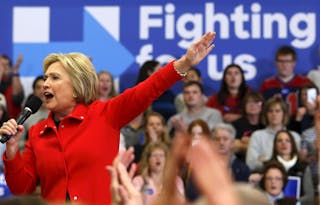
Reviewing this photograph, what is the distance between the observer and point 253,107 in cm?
869

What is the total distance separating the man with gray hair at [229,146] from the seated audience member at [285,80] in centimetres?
117

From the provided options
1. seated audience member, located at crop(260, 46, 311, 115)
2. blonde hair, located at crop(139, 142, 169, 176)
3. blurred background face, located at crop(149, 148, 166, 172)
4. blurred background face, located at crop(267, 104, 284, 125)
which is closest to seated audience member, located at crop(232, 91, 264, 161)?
blurred background face, located at crop(267, 104, 284, 125)

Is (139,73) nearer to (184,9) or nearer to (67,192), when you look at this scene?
(184,9)

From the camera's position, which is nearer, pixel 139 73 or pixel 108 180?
pixel 108 180

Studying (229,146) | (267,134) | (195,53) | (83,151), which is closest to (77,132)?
(83,151)

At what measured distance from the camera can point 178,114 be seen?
8.93m

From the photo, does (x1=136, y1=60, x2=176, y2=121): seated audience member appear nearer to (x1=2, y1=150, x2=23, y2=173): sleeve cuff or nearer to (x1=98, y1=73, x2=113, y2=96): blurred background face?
(x1=98, y1=73, x2=113, y2=96): blurred background face

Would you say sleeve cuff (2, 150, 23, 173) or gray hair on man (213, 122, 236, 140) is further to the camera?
gray hair on man (213, 122, 236, 140)

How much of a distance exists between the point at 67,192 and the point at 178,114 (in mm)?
4730

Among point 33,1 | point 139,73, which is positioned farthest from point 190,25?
point 33,1

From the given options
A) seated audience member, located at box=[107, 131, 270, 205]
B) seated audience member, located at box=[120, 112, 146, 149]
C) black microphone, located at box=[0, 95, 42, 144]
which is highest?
A: seated audience member, located at box=[107, 131, 270, 205]

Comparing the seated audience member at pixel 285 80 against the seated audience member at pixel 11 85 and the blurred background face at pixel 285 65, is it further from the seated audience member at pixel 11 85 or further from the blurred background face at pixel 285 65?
the seated audience member at pixel 11 85

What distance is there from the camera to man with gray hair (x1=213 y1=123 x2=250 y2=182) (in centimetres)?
779

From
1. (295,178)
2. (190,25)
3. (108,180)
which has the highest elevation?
(190,25)
